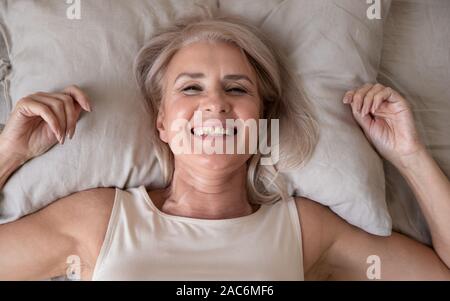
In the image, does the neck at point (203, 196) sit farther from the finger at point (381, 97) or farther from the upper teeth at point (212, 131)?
the finger at point (381, 97)

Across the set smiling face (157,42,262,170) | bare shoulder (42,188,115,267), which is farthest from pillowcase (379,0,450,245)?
bare shoulder (42,188,115,267)

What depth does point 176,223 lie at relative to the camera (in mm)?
1074

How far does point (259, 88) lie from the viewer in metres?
1.16

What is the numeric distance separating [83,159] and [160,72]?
0.88 feet

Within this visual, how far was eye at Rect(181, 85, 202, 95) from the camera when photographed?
3.52ft

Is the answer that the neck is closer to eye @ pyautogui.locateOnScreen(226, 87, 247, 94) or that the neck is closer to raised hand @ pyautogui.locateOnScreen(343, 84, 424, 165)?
eye @ pyautogui.locateOnScreen(226, 87, 247, 94)

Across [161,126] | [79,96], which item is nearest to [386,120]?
[161,126]

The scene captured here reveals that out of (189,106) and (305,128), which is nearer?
(189,106)

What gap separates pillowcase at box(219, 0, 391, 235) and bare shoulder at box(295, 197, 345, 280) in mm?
19

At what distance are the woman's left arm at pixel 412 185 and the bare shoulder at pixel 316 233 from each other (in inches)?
0.7

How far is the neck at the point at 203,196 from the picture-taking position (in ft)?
3.65
